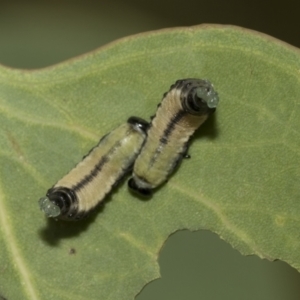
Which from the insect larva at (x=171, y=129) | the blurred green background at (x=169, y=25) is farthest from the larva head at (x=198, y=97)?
the blurred green background at (x=169, y=25)

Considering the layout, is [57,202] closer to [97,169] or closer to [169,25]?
[97,169]

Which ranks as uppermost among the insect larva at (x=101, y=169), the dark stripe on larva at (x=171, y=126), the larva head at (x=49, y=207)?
the dark stripe on larva at (x=171, y=126)

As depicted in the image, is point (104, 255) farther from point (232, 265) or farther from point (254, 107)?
point (232, 265)

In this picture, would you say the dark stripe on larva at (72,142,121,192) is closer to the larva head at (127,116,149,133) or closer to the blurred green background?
the larva head at (127,116,149,133)

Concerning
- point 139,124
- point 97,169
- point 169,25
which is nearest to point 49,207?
point 97,169

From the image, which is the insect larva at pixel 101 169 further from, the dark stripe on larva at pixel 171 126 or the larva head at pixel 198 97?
the larva head at pixel 198 97

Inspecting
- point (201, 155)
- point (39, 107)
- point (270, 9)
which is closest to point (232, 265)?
point (270, 9)

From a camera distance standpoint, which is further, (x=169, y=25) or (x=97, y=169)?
(x=169, y=25)
